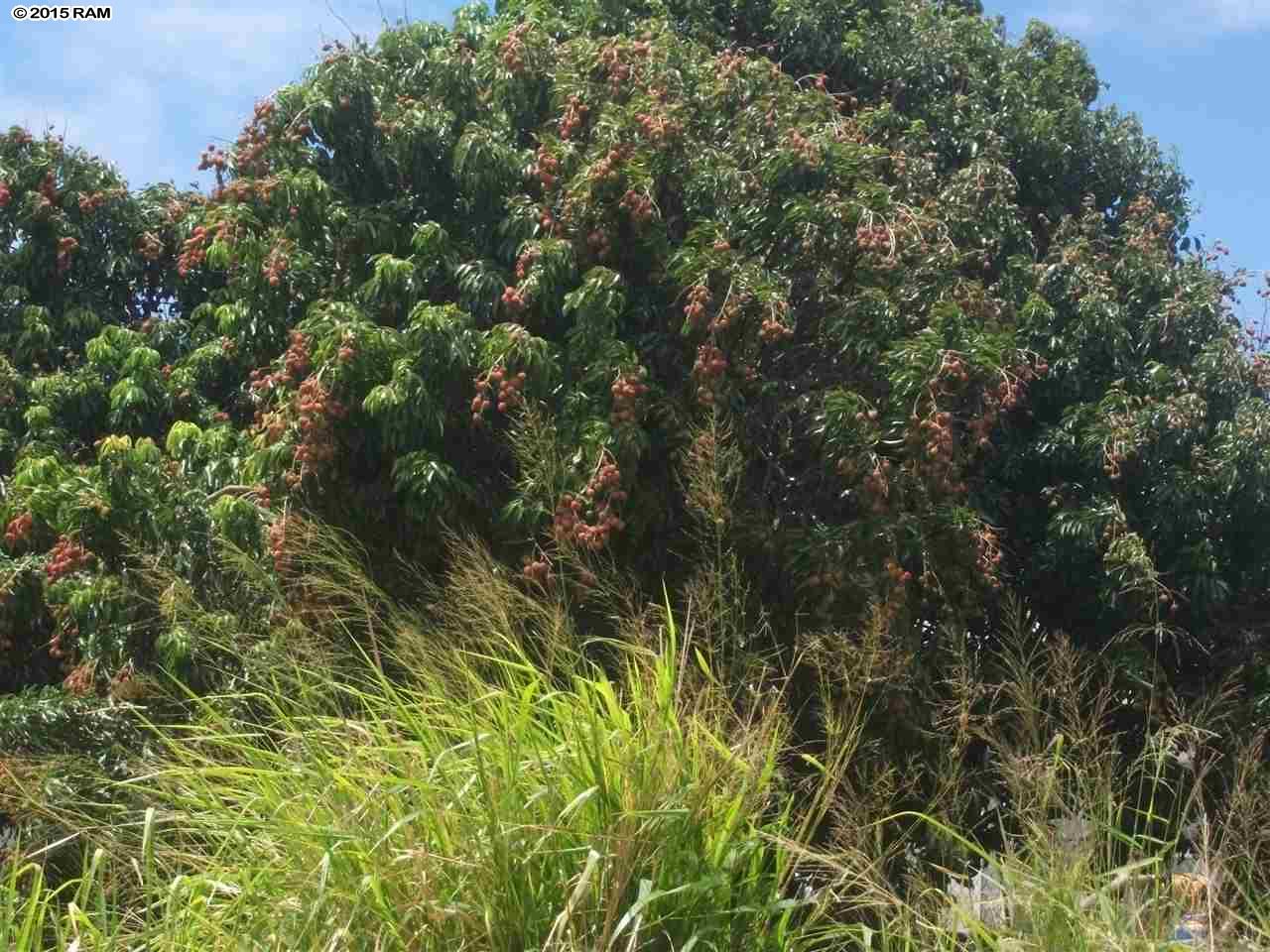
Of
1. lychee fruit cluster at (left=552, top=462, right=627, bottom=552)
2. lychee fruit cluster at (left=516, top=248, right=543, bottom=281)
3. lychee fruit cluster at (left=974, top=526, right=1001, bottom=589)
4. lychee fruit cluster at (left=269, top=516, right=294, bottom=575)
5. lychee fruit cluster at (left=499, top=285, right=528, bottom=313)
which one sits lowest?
lychee fruit cluster at (left=269, top=516, right=294, bottom=575)

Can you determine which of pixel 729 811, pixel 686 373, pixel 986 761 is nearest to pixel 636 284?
pixel 686 373

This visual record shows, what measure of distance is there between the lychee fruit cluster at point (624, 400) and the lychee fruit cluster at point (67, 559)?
2.62 m

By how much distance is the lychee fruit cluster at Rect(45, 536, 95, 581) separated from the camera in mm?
7773

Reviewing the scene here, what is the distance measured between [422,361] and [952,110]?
485 centimetres

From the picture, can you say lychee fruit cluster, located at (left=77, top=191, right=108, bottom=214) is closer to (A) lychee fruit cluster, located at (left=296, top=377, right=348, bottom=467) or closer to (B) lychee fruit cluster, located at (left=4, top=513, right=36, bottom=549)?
(B) lychee fruit cluster, located at (left=4, top=513, right=36, bottom=549)

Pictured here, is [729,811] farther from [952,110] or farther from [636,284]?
[952,110]

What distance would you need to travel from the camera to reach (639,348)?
8.34 metres

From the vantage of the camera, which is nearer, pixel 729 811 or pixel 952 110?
pixel 729 811

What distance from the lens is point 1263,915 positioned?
4.40m

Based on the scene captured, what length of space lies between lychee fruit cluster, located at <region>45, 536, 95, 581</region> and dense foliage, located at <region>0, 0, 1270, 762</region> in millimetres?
24

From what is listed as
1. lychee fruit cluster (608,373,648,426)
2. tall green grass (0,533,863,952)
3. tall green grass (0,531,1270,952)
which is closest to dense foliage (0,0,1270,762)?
lychee fruit cluster (608,373,648,426)

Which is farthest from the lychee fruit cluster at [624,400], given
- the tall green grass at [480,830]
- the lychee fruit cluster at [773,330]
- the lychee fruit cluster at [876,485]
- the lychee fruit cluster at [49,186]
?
the lychee fruit cluster at [49,186]

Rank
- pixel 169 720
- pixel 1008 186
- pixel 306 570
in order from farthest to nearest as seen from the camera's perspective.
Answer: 1. pixel 1008 186
2. pixel 169 720
3. pixel 306 570

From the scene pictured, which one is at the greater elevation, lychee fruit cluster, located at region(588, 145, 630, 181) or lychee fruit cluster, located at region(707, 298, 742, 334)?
lychee fruit cluster, located at region(588, 145, 630, 181)
